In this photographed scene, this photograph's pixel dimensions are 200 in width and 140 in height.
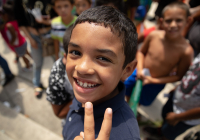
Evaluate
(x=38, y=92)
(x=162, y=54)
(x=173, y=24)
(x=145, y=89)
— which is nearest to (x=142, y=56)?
(x=162, y=54)

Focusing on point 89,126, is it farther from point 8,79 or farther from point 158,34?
point 8,79

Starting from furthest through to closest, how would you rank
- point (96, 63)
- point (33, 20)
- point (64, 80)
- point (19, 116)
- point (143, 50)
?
point (33, 20) → point (19, 116) → point (143, 50) → point (64, 80) → point (96, 63)

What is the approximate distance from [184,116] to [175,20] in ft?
3.71

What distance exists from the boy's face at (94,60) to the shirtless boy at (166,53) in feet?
4.02

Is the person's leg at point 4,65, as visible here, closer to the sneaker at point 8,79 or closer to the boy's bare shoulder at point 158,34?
the sneaker at point 8,79

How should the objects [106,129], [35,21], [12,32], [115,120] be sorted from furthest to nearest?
[12,32]
[35,21]
[115,120]
[106,129]

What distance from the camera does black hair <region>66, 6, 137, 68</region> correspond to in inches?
29.8

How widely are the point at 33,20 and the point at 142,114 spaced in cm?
273

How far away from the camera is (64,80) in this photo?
1.24 metres

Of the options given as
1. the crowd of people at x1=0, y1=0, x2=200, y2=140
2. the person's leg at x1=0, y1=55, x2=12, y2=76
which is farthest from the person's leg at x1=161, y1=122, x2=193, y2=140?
the person's leg at x1=0, y1=55, x2=12, y2=76

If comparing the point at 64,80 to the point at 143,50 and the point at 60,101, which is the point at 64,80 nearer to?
the point at 60,101

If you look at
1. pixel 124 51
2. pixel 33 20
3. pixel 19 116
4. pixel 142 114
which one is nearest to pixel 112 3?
pixel 33 20

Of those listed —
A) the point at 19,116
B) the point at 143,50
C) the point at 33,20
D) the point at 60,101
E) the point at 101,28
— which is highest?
the point at 101,28

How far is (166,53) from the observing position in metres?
1.78
